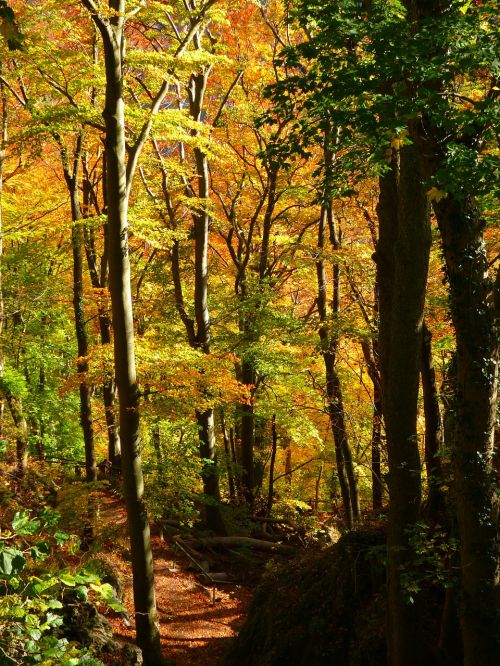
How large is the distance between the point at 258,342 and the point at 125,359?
569 centimetres

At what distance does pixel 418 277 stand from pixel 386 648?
15.2 ft

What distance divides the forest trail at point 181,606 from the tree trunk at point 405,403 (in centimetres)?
416

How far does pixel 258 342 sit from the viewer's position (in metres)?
14.3

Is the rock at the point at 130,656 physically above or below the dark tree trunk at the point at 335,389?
below

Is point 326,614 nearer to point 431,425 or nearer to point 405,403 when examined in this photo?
point 431,425

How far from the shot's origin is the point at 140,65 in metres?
9.26

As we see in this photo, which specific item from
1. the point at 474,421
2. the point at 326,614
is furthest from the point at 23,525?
the point at 326,614

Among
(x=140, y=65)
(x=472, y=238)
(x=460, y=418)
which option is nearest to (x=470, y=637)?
(x=460, y=418)

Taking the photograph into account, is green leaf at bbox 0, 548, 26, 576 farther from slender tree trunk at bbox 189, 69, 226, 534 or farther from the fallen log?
the fallen log

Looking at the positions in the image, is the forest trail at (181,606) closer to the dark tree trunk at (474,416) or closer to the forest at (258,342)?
the forest at (258,342)

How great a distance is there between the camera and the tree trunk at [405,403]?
6.07 meters

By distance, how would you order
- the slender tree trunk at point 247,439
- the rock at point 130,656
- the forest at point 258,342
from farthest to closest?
the slender tree trunk at point 247,439 → the rock at point 130,656 → the forest at point 258,342

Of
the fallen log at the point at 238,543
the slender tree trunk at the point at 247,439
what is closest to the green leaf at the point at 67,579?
the fallen log at the point at 238,543

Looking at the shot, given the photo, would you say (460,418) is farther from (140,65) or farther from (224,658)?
(140,65)
